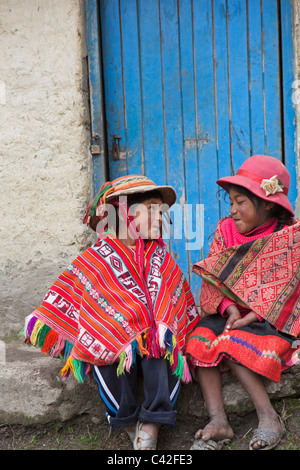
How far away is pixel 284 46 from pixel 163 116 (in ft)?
3.25

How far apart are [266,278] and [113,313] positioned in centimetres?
81

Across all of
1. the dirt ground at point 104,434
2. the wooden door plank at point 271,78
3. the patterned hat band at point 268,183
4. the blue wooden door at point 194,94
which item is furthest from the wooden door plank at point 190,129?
the dirt ground at point 104,434

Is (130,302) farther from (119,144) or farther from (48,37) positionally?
(48,37)

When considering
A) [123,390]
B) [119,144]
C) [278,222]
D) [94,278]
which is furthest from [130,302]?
[119,144]

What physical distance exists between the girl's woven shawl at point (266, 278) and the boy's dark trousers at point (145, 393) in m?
0.49

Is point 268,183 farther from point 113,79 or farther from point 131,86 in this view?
point 113,79

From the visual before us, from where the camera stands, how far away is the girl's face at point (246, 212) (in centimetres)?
266

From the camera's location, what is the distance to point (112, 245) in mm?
2635

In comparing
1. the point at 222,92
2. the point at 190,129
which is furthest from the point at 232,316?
the point at 222,92

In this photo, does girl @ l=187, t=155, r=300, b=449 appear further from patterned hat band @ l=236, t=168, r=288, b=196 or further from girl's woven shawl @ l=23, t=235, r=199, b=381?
girl's woven shawl @ l=23, t=235, r=199, b=381

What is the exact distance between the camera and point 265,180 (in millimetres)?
2613

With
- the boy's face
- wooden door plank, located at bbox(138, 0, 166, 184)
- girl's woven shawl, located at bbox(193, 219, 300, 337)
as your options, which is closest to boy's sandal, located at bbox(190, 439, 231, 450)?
girl's woven shawl, located at bbox(193, 219, 300, 337)

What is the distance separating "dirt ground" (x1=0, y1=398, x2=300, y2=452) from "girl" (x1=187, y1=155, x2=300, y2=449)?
14 cm

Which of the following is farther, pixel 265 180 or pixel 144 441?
pixel 265 180
